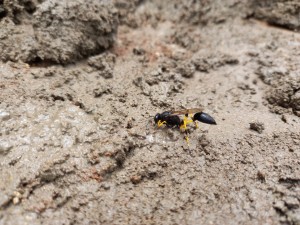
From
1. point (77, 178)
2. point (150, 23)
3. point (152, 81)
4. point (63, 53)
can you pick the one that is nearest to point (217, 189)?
point (77, 178)

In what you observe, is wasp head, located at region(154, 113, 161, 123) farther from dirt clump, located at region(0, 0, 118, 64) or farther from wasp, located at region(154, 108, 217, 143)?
dirt clump, located at region(0, 0, 118, 64)

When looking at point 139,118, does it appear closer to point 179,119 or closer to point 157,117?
point 157,117

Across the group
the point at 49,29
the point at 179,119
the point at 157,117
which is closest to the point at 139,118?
the point at 157,117

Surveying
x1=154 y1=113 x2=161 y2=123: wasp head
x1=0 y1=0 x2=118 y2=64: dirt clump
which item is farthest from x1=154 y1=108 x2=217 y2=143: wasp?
x1=0 y1=0 x2=118 y2=64: dirt clump

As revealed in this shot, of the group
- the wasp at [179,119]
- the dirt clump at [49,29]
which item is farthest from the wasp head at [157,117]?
the dirt clump at [49,29]

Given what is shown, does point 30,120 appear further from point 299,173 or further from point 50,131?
point 299,173

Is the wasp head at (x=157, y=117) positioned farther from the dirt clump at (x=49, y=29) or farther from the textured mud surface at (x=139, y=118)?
the dirt clump at (x=49, y=29)
